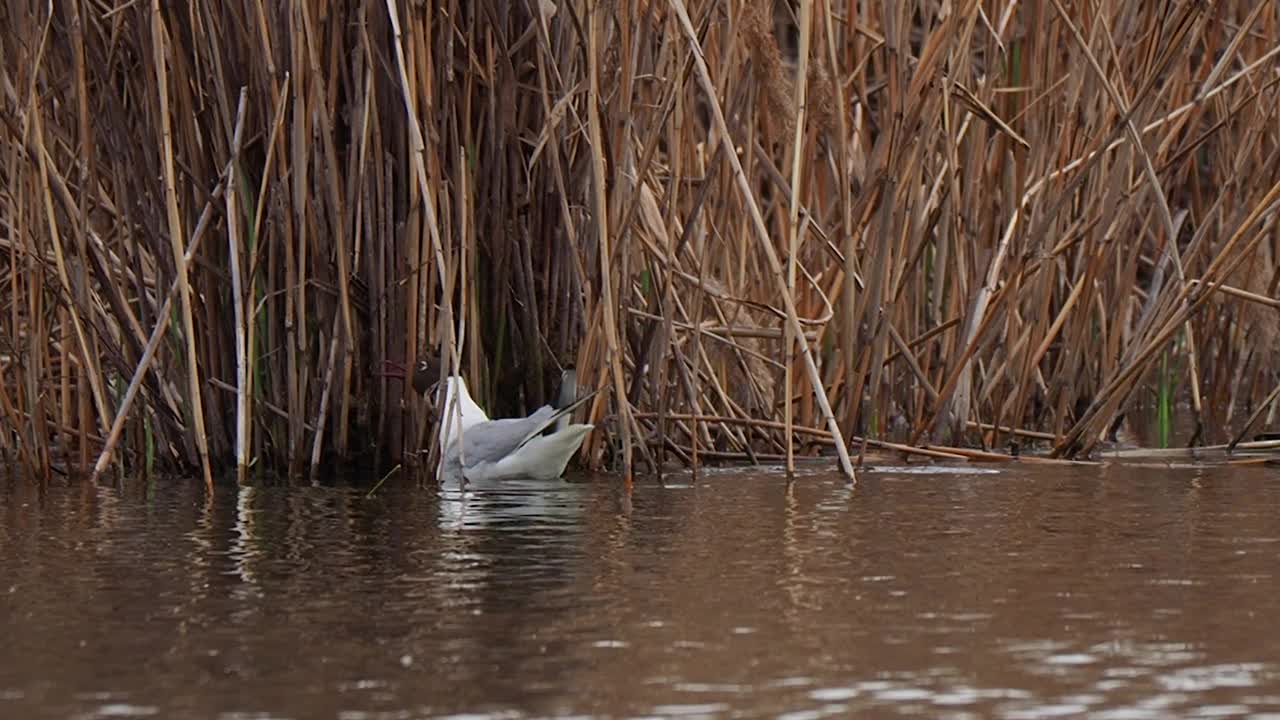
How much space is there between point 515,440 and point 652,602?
103 inches

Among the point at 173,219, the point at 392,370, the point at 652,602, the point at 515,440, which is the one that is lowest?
the point at 652,602

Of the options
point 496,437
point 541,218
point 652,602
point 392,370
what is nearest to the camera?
point 652,602

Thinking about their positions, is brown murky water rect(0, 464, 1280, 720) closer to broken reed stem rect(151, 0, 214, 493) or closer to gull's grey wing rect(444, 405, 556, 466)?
broken reed stem rect(151, 0, 214, 493)

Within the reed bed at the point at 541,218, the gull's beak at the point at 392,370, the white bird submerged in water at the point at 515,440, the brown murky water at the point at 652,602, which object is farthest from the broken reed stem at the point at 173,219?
the white bird submerged in water at the point at 515,440

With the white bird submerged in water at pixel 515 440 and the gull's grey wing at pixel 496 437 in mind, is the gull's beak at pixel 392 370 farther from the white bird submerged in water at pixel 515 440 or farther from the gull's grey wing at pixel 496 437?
the gull's grey wing at pixel 496 437

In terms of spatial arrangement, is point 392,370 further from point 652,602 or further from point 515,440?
point 652,602

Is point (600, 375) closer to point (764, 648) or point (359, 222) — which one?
point (359, 222)

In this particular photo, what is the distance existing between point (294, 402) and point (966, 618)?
3225mm

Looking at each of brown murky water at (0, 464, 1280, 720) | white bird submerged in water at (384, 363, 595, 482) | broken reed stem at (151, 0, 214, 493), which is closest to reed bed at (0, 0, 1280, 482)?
broken reed stem at (151, 0, 214, 493)

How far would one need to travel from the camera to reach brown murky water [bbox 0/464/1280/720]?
327 cm

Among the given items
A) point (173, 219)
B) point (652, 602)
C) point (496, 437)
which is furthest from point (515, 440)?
point (652, 602)

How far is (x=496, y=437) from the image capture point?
268 inches

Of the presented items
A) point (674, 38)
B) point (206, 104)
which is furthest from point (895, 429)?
point (206, 104)

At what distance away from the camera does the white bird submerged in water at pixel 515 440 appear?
6.64 m
